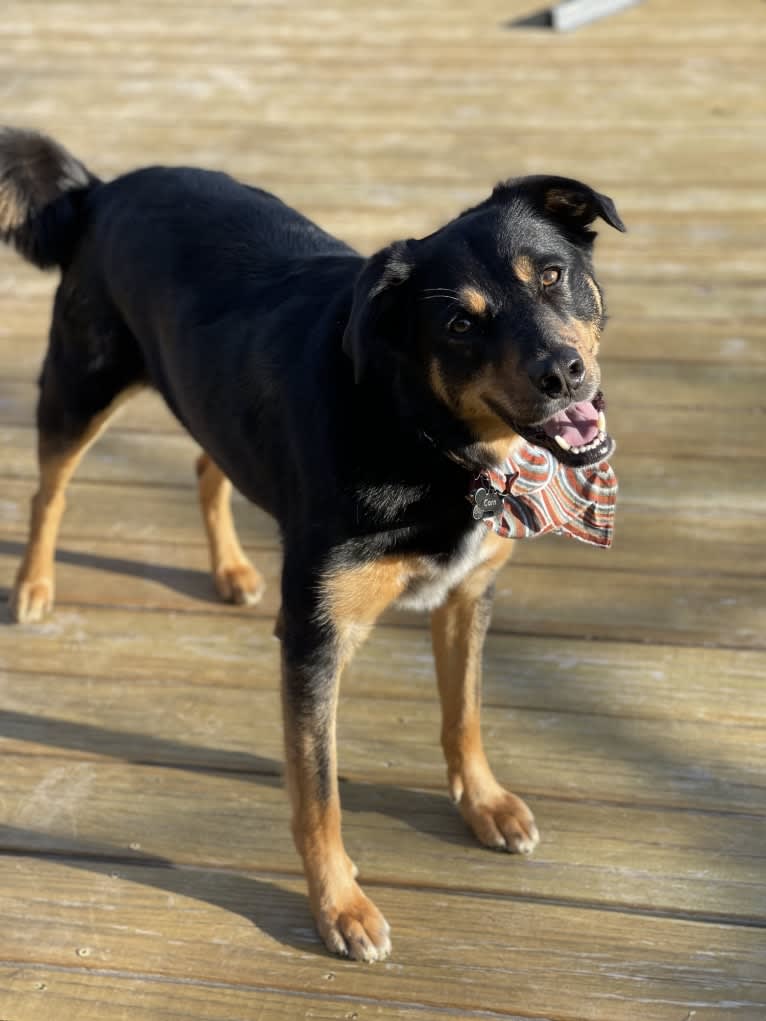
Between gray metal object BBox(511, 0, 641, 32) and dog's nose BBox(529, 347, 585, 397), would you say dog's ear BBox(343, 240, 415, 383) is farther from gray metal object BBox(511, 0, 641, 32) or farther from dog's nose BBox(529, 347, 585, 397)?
gray metal object BBox(511, 0, 641, 32)

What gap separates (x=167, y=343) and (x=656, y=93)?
4.49 m

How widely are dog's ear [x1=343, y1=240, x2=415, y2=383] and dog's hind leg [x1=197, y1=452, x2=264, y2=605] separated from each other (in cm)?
118

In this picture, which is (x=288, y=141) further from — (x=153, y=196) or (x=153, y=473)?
(x=153, y=196)

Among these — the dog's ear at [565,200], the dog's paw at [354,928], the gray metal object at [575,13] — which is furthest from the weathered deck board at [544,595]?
the gray metal object at [575,13]

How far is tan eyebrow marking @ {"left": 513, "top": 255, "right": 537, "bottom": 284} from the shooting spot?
2193 mm

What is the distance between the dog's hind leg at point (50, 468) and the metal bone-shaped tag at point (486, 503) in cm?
120

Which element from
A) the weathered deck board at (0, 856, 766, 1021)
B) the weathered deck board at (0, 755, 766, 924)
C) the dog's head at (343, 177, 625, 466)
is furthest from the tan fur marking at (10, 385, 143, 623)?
the dog's head at (343, 177, 625, 466)

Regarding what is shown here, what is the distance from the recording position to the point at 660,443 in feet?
12.5

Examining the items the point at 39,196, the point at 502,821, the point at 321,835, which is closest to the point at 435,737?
the point at 502,821

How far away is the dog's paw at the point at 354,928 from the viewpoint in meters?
2.29

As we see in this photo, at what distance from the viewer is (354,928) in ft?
7.54

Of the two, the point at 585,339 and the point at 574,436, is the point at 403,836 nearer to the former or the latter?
the point at 574,436

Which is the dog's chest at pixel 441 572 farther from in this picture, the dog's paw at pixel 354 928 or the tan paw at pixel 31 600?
the tan paw at pixel 31 600

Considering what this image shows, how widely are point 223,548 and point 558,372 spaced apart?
5.10 ft
